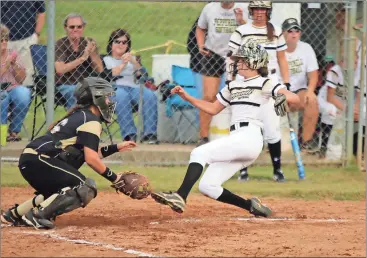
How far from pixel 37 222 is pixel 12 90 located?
4.05 meters

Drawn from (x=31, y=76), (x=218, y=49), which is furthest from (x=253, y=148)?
(x=31, y=76)

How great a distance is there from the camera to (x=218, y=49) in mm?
11742

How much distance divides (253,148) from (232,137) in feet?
0.67

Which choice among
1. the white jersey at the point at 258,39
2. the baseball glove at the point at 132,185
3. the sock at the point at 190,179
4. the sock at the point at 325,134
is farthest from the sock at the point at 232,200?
the sock at the point at 325,134

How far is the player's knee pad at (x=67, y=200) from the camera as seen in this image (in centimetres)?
771

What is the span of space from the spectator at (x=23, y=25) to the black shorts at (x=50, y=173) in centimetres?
408

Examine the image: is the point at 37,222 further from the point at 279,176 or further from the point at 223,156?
the point at 279,176

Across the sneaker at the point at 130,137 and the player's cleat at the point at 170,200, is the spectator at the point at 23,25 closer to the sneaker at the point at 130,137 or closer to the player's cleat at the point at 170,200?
the sneaker at the point at 130,137

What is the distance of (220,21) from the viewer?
11.6 meters

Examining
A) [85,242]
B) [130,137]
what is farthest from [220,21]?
[85,242]

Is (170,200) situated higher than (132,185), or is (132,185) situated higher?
(132,185)

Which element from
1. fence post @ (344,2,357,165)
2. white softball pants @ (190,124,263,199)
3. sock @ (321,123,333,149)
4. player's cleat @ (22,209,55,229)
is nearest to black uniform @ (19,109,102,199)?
player's cleat @ (22,209,55,229)

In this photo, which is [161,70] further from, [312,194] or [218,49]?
[312,194]

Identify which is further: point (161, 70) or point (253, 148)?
point (161, 70)
